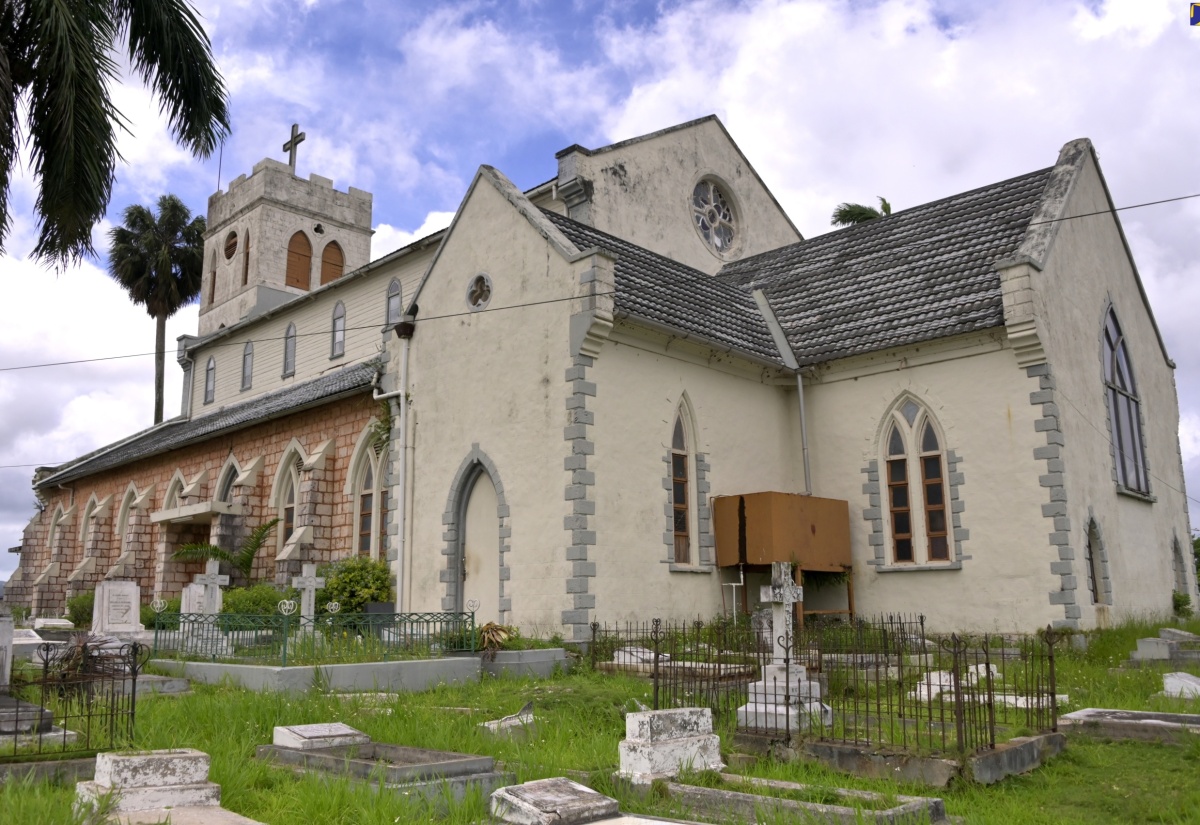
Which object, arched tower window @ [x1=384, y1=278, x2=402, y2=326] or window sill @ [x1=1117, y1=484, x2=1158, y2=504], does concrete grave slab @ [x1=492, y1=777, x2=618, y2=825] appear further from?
arched tower window @ [x1=384, y1=278, x2=402, y2=326]

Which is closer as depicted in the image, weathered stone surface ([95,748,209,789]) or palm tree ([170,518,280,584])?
weathered stone surface ([95,748,209,789])

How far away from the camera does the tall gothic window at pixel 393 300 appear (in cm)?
2841

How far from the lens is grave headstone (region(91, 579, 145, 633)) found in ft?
62.3

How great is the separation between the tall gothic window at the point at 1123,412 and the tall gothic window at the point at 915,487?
12.9 ft

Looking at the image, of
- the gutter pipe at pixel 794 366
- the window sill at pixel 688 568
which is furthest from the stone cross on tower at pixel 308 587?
the gutter pipe at pixel 794 366

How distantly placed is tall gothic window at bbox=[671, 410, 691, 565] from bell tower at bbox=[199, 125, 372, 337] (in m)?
25.5

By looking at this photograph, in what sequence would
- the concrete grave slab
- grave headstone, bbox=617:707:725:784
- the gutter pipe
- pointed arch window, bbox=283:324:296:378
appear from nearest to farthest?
the concrete grave slab, grave headstone, bbox=617:707:725:784, the gutter pipe, pointed arch window, bbox=283:324:296:378

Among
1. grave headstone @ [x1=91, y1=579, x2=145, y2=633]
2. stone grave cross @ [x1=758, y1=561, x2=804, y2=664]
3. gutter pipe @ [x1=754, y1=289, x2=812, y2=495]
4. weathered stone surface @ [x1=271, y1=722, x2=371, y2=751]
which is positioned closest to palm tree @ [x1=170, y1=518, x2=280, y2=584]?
grave headstone @ [x1=91, y1=579, x2=145, y2=633]

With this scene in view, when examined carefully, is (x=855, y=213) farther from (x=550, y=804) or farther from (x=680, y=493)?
(x=550, y=804)

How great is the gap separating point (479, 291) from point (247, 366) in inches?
699

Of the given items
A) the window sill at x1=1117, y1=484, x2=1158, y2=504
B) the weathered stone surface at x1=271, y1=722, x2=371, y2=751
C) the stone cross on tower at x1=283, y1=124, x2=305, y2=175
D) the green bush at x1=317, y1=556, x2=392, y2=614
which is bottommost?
the weathered stone surface at x1=271, y1=722, x2=371, y2=751

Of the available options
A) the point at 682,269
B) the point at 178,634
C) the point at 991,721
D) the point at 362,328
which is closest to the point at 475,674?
the point at 178,634

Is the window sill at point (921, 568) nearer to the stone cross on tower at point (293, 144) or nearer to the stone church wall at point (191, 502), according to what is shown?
the stone church wall at point (191, 502)

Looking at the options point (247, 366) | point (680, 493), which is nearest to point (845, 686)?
point (680, 493)
